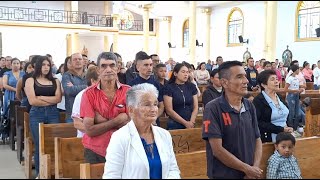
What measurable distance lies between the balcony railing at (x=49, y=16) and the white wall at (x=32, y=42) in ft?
2.18

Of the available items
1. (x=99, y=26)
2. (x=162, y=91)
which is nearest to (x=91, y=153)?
(x=162, y=91)

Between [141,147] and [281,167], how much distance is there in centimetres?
151

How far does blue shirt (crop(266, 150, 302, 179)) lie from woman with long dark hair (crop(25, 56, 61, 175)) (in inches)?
103

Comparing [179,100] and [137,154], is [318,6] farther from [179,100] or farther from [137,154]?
[137,154]

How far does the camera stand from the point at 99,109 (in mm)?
3010

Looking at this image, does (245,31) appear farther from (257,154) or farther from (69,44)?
(257,154)

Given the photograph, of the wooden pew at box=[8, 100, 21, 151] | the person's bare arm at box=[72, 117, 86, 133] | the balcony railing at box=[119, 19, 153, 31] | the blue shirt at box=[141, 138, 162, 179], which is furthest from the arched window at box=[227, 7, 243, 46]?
the blue shirt at box=[141, 138, 162, 179]

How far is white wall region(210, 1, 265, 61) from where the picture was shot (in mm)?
17547

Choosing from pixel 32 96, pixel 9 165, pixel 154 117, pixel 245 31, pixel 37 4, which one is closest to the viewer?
pixel 154 117

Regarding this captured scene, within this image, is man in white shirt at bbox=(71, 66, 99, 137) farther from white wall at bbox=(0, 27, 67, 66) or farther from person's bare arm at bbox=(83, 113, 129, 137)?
white wall at bbox=(0, 27, 67, 66)

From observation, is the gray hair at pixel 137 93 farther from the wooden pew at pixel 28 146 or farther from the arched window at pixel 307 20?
the arched window at pixel 307 20

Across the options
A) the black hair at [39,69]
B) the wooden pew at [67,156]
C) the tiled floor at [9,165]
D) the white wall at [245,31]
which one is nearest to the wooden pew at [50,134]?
the wooden pew at [67,156]

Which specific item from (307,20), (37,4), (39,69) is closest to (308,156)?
(39,69)

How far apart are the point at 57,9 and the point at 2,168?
17.5 meters
